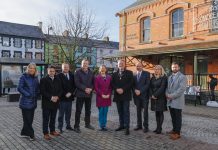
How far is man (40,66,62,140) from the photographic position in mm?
7887

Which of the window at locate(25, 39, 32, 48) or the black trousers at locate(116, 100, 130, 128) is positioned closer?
the black trousers at locate(116, 100, 130, 128)

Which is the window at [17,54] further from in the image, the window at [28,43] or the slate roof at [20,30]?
the slate roof at [20,30]

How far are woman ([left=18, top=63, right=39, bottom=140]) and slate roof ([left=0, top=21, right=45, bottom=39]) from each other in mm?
49091

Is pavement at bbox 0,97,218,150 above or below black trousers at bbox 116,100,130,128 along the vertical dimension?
below

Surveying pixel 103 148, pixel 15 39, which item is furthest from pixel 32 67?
pixel 15 39

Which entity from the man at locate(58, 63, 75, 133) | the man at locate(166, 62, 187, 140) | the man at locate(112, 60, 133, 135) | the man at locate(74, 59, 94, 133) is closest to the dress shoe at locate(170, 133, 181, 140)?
the man at locate(166, 62, 187, 140)

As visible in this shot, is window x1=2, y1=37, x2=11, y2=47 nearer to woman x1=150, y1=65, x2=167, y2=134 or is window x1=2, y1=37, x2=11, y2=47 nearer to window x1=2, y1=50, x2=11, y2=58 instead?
window x1=2, y1=50, x2=11, y2=58

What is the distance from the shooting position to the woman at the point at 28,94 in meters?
7.67

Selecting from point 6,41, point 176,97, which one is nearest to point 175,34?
point 176,97

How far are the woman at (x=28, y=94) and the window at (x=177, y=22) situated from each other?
15.0m

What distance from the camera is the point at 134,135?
8.21 meters

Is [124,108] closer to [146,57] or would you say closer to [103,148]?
[103,148]

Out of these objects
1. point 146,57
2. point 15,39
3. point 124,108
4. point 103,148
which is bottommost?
point 103,148

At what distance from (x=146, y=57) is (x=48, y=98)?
16.5 m
